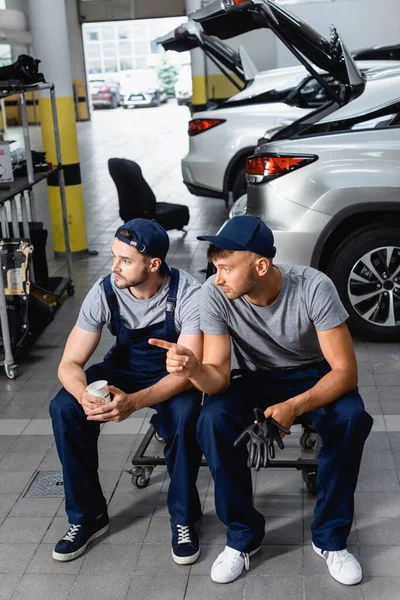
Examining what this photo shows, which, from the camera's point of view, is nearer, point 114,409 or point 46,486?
point 114,409

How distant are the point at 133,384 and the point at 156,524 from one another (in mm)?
644

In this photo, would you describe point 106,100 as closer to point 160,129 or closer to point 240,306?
point 160,129

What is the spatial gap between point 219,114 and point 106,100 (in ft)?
99.3

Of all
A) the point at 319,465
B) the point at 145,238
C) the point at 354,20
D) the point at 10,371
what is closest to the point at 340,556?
the point at 319,465

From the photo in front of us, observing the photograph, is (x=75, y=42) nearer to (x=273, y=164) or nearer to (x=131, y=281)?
(x=273, y=164)

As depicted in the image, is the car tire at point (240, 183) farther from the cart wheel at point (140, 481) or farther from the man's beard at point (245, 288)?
the man's beard at point (245, 288)

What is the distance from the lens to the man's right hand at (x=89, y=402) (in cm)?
326

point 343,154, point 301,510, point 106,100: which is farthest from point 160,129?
point 301,510

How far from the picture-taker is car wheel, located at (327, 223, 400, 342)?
5605 mm

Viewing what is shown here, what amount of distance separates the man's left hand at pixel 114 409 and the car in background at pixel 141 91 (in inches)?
1451

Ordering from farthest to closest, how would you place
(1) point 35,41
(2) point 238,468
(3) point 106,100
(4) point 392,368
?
(3) point 106,100
(1) point 35,41
(4) point 392,368
(2) point 238,468

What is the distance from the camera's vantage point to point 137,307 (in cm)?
366

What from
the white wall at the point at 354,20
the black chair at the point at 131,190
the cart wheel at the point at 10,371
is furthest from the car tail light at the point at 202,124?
the white wall at the point at 354,20

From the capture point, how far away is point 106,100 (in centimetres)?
3884
